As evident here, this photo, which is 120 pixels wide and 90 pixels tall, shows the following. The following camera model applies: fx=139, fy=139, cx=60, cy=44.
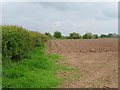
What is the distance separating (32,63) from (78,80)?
2157 mm

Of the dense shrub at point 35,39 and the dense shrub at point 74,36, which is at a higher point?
the dense shrub at point 74,36

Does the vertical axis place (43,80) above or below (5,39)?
below

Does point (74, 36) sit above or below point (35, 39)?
above

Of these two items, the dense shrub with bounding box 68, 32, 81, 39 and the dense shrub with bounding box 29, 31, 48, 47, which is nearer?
the dense shrub with bounding box 29, 31, 48, 47

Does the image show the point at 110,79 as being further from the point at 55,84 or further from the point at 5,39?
the point at 5,39

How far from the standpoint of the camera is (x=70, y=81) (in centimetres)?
412

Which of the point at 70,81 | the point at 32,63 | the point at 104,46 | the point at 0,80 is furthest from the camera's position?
the point at 104,46

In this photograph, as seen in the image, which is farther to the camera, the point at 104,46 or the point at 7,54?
the point at 104,46

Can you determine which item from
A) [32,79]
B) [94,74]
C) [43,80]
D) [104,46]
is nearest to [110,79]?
[94,74]

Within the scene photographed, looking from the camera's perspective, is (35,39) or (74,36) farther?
(74,36)

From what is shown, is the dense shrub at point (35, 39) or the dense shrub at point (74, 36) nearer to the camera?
the dense shrub at point (35, 39)

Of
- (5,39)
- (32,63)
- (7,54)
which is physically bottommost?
(32,63)

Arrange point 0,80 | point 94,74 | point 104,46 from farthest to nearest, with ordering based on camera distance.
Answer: point 104,46 → point 94,74 → point 0,80

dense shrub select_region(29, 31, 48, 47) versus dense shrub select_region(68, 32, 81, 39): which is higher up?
dense shrub select_region(68, 32, 81, 39)
